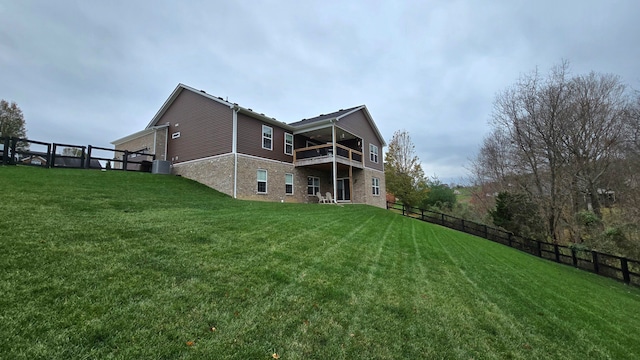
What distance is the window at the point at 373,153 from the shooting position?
2404cm

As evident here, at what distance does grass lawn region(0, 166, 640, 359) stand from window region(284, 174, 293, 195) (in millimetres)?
11012

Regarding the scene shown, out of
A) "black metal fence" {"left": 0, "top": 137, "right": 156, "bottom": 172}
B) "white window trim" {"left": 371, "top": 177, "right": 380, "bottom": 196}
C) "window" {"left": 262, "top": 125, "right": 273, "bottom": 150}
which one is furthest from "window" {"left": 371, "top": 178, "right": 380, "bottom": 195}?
"black metal fence" {"left": 0, "top": 137, "right": 156, "bottom": 172}

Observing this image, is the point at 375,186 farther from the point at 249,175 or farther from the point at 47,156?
the point at 47,156

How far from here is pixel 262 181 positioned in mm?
16406

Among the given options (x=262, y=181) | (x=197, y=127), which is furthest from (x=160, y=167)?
(x=262, y=181)

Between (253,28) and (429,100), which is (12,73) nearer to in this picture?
(253,28)

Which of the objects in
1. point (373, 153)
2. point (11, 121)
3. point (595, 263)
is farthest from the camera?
point (11, 121)

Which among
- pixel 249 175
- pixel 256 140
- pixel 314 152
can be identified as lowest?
pixel 249 175

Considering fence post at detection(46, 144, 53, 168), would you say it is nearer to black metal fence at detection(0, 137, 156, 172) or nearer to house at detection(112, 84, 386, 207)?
black metal fence at detection(0, 137, 156, 172)

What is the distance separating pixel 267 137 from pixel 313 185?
5.18 metres

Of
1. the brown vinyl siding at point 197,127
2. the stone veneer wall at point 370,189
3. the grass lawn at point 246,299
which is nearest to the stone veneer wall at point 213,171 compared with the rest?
the brown vinyl siding at point 197,127

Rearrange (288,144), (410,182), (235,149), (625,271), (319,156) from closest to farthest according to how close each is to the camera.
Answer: (625,271)
(235,149)
(319,156)
(288,144)
(410,182)

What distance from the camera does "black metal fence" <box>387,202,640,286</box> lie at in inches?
472

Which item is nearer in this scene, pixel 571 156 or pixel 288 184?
pixel 571 156
